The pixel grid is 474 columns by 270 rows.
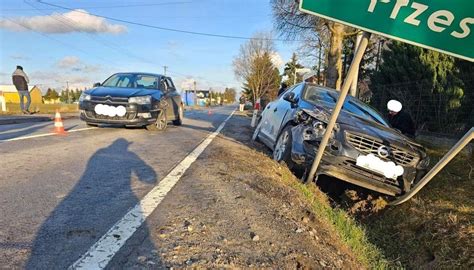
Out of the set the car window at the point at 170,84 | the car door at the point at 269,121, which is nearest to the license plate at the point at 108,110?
the car window at the point at 170,84

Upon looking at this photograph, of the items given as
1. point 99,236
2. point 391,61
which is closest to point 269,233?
point 99,236

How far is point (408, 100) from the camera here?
11.6 m

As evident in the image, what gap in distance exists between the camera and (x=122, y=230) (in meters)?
2.91

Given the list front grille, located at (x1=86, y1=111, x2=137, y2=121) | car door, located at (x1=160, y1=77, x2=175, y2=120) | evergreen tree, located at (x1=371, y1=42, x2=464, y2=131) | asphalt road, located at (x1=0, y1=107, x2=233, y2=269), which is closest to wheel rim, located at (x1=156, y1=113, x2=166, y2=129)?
car door, located at (x1=160, y1=77, x2=175, y2=120)

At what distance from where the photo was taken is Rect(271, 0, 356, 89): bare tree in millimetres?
19906

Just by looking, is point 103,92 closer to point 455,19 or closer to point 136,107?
point 136,107

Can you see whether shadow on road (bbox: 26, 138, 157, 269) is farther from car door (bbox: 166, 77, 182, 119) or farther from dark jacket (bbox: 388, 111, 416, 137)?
car door (bbox: 166, 77, 182, 119)

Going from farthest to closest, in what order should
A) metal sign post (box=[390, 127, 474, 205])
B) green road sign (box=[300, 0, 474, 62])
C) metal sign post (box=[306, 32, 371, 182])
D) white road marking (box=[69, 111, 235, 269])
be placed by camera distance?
1. metal sign post (box=[306, 32, 371, 182])
2. metal sign post (box=[390, 127, 474, 205])
3. green road sign (box=[300, 0, 474, 62])
4. white road marking (box=[69, 111, 235, 269])

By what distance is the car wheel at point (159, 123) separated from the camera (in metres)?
10.2

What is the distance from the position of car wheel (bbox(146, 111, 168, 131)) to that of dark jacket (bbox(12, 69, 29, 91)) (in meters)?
8.82

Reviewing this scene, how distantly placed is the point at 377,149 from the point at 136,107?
6033 mm

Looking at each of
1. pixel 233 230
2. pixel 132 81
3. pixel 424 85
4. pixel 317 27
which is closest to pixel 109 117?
pixel 132 81

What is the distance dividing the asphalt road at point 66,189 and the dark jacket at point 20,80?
9.75 meters

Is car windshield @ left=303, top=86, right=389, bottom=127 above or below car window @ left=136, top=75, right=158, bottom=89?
below
